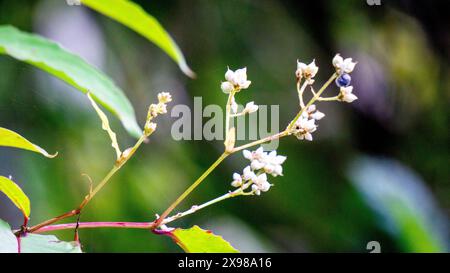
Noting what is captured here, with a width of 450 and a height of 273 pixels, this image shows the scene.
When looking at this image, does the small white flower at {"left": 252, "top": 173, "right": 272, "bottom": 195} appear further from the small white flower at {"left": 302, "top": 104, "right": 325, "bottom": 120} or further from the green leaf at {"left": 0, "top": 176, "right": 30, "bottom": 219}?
the green leaf at {"left": 0, "top": 176, "right": 30, "bottom": 219}

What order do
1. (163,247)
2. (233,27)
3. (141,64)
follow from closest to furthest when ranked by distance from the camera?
(163,247) < (141,64) < (233,27)

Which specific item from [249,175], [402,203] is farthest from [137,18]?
[402,203]

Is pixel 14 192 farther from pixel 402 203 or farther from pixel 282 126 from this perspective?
pixel 282 126

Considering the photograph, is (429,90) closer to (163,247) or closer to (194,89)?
(194,89)

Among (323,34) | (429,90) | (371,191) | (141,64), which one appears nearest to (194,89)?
(141,64)

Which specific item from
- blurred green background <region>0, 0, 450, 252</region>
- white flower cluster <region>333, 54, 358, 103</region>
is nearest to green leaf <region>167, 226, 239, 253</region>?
white flower cluster <region>333, 54, 358, 103</region>

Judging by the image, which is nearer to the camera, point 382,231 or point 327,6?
point 382,231

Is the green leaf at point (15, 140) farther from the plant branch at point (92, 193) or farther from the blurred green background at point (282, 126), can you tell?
the blurred green background at point (282, 126)
